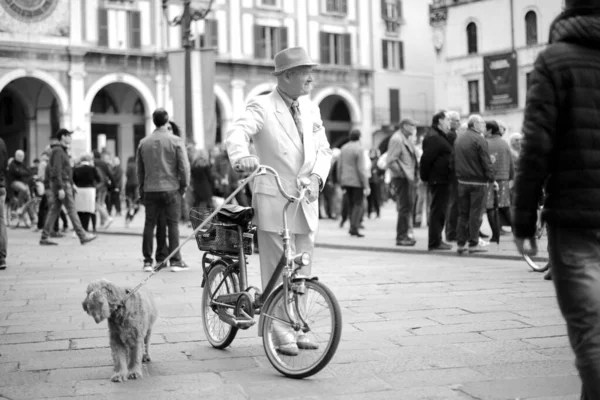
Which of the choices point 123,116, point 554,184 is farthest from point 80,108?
point 554,184

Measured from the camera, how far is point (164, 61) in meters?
39.7

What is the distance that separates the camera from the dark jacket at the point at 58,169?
47.5 ft

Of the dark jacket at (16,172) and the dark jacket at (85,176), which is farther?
the dark jacket at (16,172)

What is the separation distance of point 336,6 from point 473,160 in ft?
114

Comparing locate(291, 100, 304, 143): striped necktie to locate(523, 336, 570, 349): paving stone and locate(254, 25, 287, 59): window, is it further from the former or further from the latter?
locate(254, 25, 287, 59): window

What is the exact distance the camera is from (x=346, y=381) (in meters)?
4.92

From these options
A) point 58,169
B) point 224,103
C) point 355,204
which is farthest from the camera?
point 224,103

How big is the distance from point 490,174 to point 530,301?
4.39 metres

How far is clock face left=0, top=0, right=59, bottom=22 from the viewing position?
35.6m

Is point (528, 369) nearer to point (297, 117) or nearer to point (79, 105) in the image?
point (297, 117)

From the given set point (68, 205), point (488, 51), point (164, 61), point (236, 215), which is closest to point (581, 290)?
point (236, 215)

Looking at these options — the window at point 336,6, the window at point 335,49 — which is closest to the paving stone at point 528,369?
the window at point 335,49

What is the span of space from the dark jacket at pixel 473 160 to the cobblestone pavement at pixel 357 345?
1.94 meters

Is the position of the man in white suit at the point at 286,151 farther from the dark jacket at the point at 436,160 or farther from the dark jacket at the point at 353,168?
the dark jacket at the point at 353,168
